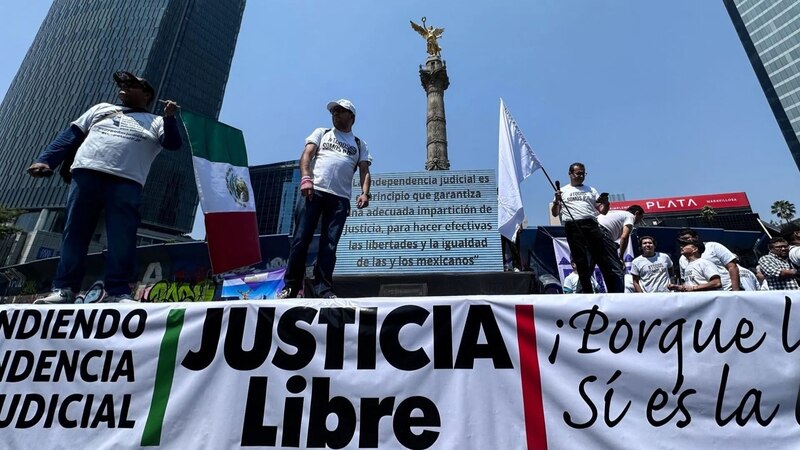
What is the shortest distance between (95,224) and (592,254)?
4749mm

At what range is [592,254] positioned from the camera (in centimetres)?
463

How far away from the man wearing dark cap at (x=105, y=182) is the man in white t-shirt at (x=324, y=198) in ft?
3.80

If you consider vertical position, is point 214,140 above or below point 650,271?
above

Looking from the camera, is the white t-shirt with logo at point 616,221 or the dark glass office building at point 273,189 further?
the dark glass office building at point 273,189

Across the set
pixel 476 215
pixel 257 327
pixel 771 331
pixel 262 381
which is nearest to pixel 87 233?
pixel 257 327

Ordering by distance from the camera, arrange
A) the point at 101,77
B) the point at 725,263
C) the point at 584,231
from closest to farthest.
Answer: the point at 584,231 → the point at 725,263 → the point at 101,77

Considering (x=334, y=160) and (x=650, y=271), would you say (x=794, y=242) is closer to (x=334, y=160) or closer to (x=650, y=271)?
(x=650, y=271)

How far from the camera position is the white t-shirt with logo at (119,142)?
9.78 ft

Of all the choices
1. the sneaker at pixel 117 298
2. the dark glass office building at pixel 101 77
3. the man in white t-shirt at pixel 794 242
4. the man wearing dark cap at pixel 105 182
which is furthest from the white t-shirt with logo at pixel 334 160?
the dark glass office building at pixel 101 77

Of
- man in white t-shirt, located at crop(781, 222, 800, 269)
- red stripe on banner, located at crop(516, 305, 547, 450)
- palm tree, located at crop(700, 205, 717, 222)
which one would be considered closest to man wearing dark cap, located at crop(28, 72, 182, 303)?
red stripe on banner, located at crop(516, 305, 547, 450)

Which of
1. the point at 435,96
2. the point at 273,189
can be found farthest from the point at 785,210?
the point at 273,189

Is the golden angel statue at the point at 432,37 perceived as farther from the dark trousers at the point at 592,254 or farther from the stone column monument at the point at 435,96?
the dark trousers at the point at 592,254

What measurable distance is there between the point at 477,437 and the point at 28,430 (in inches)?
85.2

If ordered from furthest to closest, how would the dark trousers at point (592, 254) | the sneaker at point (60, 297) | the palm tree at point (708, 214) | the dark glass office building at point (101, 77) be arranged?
the dark glass office building at point (101, 77) → the palm tree at point (708, 214) → the dark trousers at point (592, 254) → the sneaker at point (60, 297)
